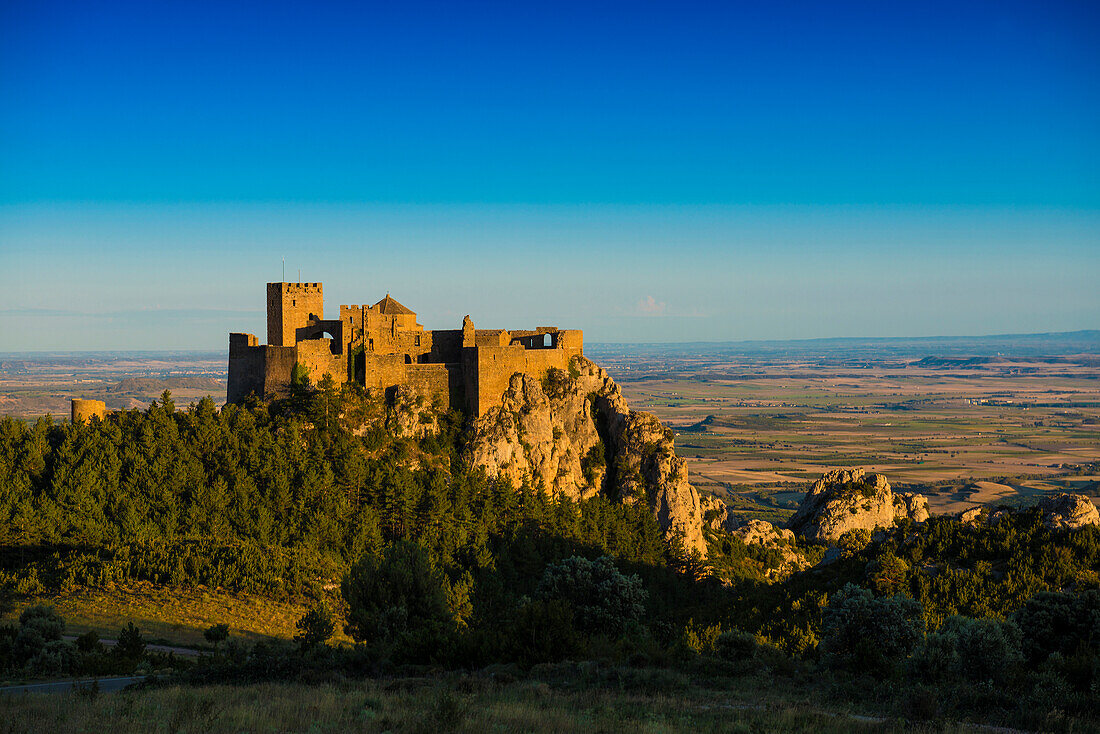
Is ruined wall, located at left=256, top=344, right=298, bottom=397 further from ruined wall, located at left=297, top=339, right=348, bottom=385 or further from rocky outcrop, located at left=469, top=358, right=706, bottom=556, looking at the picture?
rocky outcrop, located at left=469, top=358, right=706, bottom=556

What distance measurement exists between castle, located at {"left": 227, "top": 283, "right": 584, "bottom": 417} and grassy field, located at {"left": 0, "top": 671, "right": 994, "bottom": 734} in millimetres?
37776

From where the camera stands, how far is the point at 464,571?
51.0 m

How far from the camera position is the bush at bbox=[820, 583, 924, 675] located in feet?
87.2

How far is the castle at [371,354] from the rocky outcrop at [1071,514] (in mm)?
35181

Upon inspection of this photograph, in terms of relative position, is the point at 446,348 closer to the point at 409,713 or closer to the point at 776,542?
the point at 776,542

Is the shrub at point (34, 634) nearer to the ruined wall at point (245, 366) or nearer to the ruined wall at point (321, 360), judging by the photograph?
the ruined wall at point (321, 360)

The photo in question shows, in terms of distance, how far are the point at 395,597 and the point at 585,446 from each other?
32.4 meters

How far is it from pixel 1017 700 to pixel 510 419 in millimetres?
43280

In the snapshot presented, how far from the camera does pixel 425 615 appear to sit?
115 feet

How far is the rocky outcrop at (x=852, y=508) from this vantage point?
71.1 metres

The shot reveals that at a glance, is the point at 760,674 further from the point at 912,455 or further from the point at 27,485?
the point at 912,455

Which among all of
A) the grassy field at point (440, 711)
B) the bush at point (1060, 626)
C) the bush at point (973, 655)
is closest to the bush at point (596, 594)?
the grassy field at point (440, 711)

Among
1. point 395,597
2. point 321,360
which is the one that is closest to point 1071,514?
point 395,597

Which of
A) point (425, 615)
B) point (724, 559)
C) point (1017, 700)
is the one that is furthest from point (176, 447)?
point (1017, 700)
